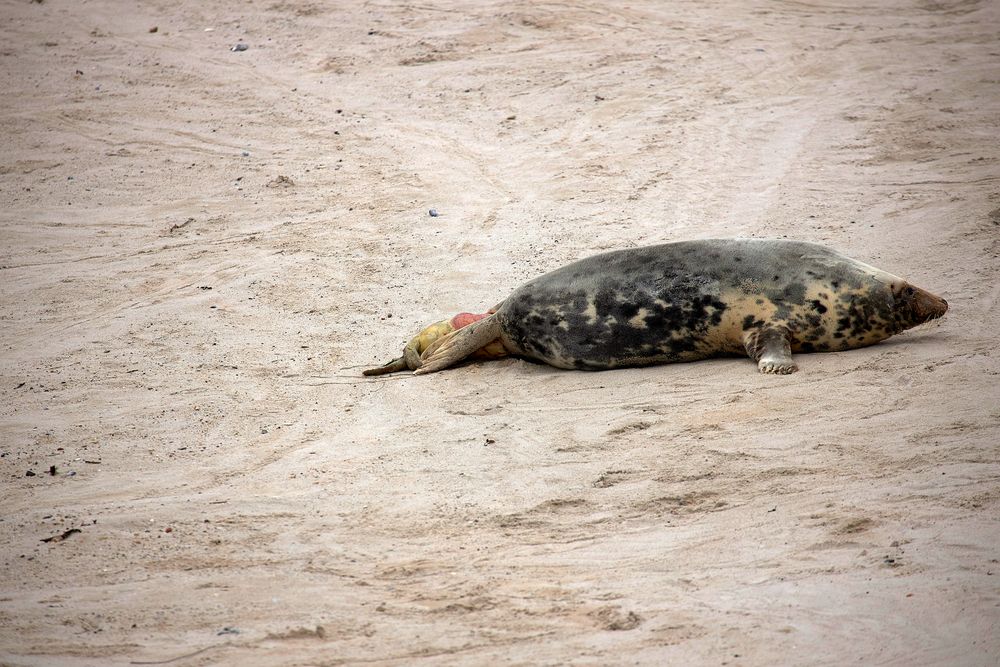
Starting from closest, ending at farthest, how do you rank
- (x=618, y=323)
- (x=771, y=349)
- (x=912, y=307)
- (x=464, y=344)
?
(x=771, y=349), (x=912, y=307), (x=618, y=323), (x=464, y=344)

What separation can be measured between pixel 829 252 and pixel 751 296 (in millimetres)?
639

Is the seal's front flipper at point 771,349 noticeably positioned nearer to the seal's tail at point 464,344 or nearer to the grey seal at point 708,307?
the grey seal at point 708,307

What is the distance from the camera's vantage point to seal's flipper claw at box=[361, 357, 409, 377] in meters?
7.10

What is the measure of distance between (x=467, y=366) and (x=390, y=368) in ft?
1.68

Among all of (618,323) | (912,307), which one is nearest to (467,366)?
(618,323)

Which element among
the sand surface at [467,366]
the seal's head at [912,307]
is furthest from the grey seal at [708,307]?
the sand surface at [467,366]

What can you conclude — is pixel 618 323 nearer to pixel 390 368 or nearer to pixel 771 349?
pixel 771 349

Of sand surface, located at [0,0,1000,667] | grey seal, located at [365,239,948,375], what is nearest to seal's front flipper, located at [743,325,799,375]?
grey seal, located at [365,239,948,375]

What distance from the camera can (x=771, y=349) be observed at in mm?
6203

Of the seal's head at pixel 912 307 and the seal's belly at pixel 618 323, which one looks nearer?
the seal's head at pixel 912 307

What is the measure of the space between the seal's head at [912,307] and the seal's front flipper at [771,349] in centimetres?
68

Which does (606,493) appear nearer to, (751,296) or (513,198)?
(751,296)

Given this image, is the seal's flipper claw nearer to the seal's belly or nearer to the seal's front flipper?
the seal's belly

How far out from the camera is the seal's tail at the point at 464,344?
23.1 ft
